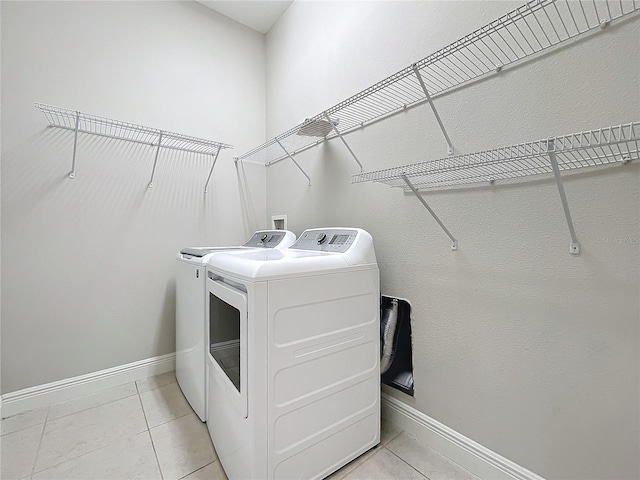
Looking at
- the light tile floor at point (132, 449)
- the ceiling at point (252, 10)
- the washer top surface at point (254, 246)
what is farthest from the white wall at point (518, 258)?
the ceiling at point (252, 10)

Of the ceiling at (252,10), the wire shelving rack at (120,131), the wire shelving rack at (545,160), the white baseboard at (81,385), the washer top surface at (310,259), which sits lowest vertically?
the white baseboard at (81,385)

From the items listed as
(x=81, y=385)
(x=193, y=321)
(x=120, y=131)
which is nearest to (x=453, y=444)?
(x=193, y=321)

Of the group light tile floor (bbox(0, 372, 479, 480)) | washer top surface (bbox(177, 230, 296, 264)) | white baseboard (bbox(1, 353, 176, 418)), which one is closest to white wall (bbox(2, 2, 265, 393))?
white baseboard (bbox(1, 353, 176, 418))

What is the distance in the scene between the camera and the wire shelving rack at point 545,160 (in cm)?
78

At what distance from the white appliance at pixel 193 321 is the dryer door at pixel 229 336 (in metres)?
0.10

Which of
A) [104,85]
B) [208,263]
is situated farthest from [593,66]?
[104,85]

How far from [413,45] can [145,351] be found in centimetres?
272

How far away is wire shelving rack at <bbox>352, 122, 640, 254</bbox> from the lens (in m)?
0.78

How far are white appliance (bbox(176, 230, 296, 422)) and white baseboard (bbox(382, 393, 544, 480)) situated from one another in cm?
109

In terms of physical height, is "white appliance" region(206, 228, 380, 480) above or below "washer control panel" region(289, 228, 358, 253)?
below

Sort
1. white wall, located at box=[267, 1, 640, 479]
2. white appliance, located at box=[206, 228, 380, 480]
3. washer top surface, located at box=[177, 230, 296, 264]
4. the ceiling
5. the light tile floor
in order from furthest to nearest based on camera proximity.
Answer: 1. the ceiling
2. washer top surface, located at box=[177, 230, 296, 264]
3. the light tile floor
4. white appliance, located at box=[206, 228, 380, 480]
5. white wall, located at box=[267, 1, 640, 479]

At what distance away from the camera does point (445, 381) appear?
1.37 meters

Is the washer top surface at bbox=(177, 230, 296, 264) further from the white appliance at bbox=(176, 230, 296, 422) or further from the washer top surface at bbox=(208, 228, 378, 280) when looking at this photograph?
the washer top surface at bbox=(208, 228, 378, 280)

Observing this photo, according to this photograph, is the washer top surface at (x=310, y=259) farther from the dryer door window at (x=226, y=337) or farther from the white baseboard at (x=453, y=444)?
the white baseboard at (x=453, y=444)
